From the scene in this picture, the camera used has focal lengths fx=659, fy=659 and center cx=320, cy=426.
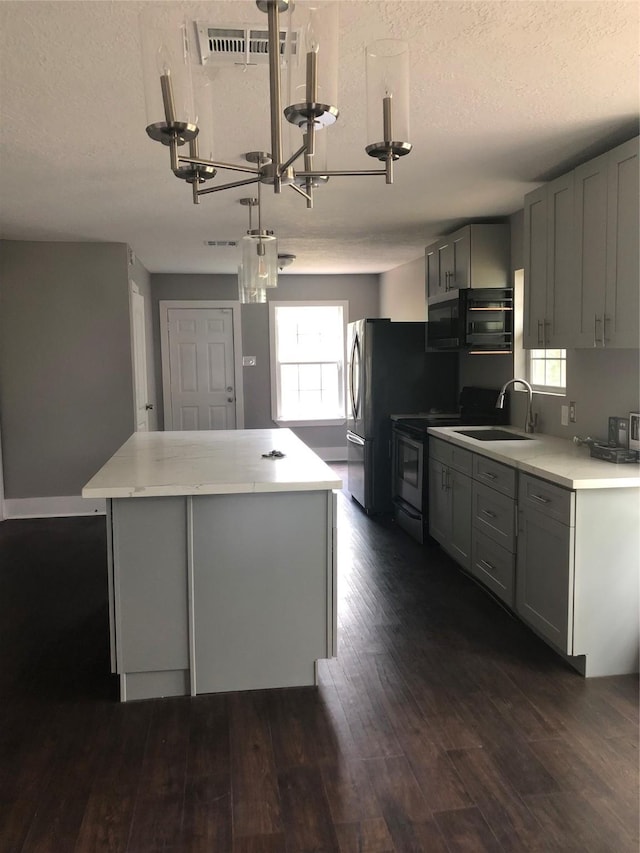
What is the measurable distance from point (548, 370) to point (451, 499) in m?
1.04

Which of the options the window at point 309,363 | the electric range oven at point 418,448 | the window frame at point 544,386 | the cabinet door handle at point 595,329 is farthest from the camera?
the window at point 309,363

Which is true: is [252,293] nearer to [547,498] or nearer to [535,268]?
[535,268]

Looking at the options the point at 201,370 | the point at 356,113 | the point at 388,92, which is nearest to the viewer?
the point at 388,92

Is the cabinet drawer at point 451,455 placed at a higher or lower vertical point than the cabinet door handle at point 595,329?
lower

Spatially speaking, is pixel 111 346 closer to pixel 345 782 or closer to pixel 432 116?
pixel 432 116

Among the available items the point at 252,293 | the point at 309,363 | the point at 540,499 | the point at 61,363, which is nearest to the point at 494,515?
the point at 540,499

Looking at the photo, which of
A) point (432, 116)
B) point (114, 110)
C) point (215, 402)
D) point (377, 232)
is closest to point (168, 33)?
point (114, 110)

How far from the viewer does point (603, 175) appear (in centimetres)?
296

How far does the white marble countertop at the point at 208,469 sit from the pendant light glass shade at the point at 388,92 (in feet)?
4.50

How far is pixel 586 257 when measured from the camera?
3.14 m

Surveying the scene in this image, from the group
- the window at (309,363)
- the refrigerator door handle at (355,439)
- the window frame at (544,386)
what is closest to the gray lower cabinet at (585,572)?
the window frame at (544,386)

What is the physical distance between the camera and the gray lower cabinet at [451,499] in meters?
3.91

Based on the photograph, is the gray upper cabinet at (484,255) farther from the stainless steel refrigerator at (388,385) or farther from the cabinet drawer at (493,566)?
the cabinet drawer at (493,566)

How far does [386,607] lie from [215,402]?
4884 millimetres
